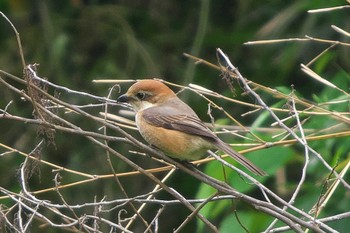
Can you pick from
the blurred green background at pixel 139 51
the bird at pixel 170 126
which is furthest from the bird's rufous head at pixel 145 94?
the blurred green background at pixel 139 51

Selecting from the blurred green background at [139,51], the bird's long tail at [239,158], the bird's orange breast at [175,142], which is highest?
the bird's long tail at [239,158]

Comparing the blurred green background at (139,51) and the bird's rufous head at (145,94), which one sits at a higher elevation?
the bird's rufous head at (145,94)

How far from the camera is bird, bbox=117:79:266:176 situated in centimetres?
373

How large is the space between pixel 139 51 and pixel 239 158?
3.32m

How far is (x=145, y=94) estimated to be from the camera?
421cm

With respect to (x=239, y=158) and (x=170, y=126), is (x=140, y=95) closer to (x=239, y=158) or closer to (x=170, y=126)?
(x=170, y=126)

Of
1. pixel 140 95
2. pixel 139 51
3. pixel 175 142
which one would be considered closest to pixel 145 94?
pixel 140 95

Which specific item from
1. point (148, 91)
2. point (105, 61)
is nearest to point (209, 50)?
point (105, 61)

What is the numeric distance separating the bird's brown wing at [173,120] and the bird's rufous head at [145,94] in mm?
101

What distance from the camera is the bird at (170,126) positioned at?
3.73 metres

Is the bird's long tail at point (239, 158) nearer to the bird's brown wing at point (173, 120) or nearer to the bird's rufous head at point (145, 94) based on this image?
the bird's brown wing at point (173, 120)

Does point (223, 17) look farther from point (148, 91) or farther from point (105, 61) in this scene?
point (148, 91)

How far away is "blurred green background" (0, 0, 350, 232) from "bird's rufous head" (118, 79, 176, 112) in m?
1.87

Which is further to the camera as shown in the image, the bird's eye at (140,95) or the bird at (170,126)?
the bird's eye at (140,95)
